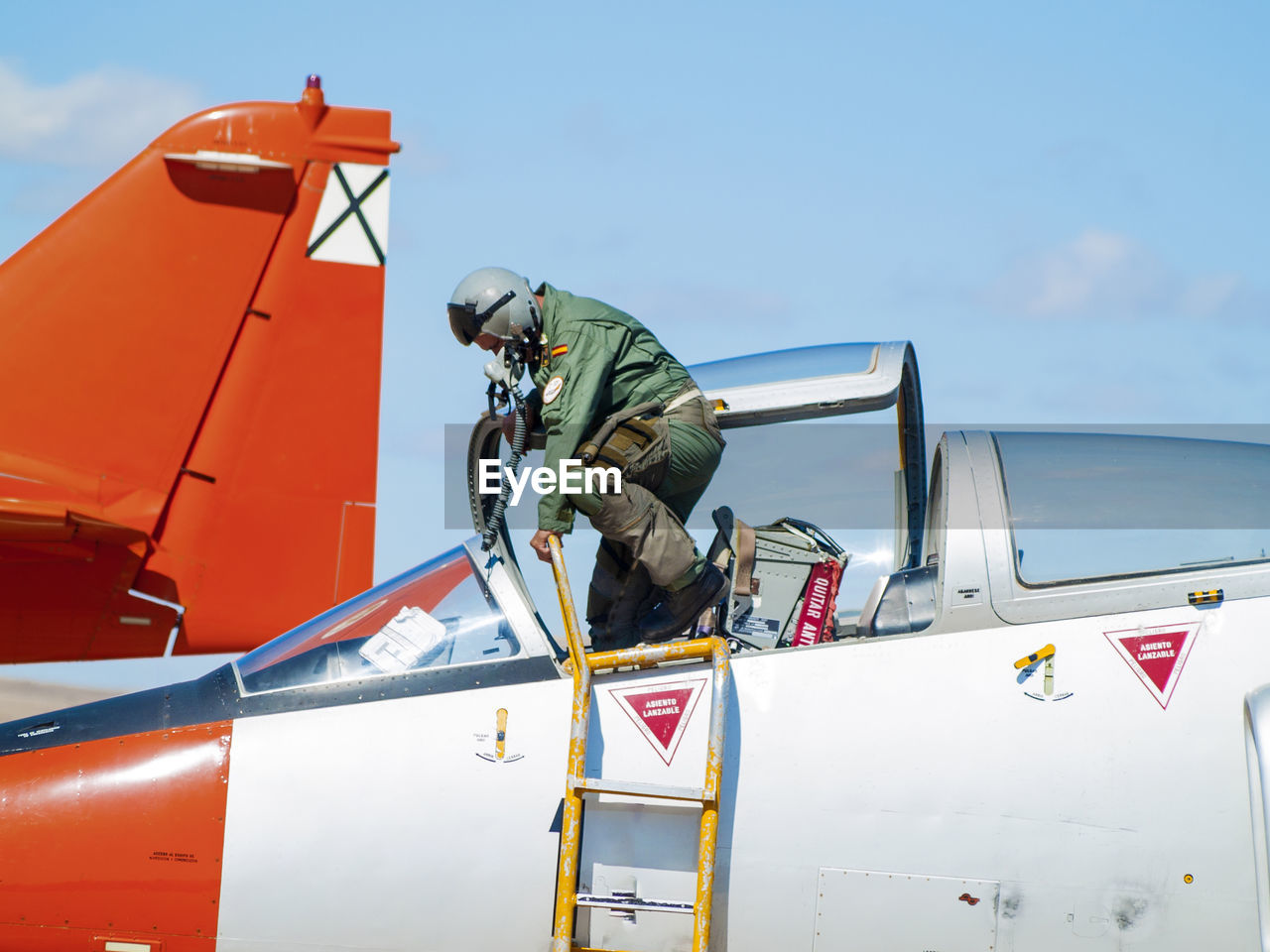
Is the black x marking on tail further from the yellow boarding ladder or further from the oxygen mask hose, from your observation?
the yellow boarding ladder

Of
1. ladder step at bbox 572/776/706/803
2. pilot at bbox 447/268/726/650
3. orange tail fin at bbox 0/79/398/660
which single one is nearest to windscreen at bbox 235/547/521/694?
pilot at bbox 447/268/726/650

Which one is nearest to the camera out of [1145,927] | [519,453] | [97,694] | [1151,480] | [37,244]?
[1145,927]

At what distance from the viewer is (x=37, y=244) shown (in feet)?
27.7

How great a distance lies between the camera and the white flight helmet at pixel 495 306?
183 inches

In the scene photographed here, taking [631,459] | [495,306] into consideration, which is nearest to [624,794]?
[631,459]

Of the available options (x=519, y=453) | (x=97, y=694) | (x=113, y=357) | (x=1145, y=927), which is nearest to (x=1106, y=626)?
(x=1145, y=927)

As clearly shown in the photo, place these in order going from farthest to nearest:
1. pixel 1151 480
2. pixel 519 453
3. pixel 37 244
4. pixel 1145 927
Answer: pixel 37 244, pixel 519 453, pixel 1151 480, pixel 1145 927

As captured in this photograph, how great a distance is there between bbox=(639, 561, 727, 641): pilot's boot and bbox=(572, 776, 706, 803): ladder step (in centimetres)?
93

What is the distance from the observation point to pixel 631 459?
443 cm

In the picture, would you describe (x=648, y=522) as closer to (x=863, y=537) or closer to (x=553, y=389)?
(x=553, y=389)

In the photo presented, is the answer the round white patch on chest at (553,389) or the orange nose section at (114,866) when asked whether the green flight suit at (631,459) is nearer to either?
the round white patch on chest at (553,389)

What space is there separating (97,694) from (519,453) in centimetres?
2165

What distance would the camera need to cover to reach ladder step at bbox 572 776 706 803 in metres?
3.61

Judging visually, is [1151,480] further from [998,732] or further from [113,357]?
[113,357]
